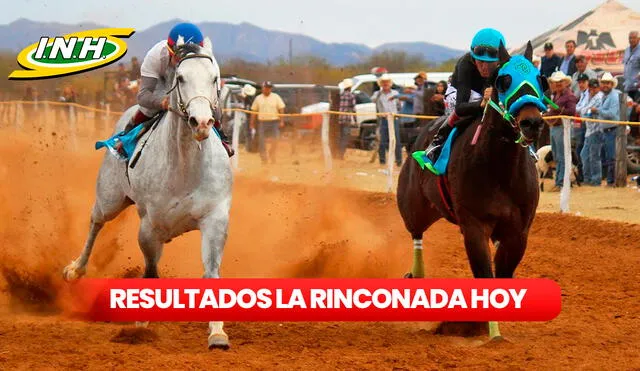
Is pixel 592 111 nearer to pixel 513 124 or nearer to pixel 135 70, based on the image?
pixel 135 70

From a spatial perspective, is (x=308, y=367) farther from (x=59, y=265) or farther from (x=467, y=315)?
(x=59, y=265)

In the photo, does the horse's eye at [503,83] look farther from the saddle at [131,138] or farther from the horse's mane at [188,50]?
the saddle at [131,138]

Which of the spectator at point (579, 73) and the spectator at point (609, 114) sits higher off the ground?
the spectator at point (579, 73)

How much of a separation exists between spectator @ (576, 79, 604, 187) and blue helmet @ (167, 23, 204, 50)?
11.1m

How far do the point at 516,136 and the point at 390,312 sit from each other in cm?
178

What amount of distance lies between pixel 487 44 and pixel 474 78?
52 centimetres

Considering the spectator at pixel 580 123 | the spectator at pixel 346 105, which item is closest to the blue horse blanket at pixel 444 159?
the spectator at pixel 580 123

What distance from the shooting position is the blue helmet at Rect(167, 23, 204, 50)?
7.95 metres

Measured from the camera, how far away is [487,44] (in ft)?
27.7

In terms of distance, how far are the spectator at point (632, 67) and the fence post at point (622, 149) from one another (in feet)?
4.28

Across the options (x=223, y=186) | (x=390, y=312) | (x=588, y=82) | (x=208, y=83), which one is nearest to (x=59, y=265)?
(x=223, y=186)

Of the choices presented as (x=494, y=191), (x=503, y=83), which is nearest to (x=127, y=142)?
A: (x=494, y=191)

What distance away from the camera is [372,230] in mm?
13586

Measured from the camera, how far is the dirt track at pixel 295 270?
7.29 m
